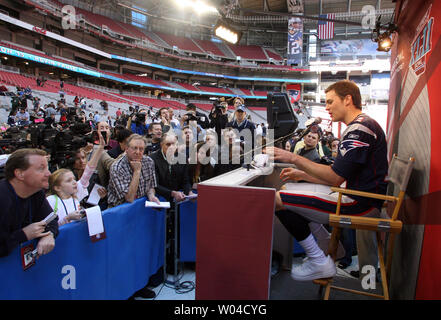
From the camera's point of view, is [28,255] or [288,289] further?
[288,289]

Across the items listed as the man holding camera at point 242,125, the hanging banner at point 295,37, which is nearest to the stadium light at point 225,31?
the man holding camera at point 242,125

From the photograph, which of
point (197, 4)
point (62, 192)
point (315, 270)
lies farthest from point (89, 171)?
point (197, 4)

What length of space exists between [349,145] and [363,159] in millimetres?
124

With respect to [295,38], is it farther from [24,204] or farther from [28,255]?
[28,255]

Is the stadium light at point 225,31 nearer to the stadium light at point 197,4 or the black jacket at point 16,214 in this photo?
the stadium light at point 197,4

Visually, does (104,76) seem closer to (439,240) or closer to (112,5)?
(112,5)

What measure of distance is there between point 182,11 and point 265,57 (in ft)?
43.3

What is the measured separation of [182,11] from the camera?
36438mm

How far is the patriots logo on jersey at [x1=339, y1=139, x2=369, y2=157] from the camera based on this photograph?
5.76 ft

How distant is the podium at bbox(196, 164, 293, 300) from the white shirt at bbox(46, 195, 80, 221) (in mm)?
1108

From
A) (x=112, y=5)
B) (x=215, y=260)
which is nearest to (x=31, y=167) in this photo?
(x=215, y=260)

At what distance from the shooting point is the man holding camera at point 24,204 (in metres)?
1.43

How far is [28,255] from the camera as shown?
1.51 metres

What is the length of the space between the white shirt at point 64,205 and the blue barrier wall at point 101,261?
363 mm
